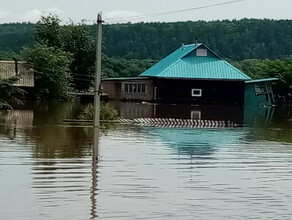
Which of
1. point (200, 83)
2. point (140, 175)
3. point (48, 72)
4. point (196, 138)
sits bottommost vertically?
point (140, 175)

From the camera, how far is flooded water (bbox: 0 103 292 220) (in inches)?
297

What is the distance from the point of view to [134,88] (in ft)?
136

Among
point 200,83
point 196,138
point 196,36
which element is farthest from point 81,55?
point 196,36

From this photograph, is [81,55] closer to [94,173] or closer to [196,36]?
[94,173]

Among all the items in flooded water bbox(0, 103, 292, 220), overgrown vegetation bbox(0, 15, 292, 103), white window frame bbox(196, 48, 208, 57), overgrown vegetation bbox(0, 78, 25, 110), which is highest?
overgrown vegetation bbox(0, 15, 292, 103)

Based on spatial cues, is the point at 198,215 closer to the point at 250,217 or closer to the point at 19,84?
the point at 250,217

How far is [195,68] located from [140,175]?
29744mm

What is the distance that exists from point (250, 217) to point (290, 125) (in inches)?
622

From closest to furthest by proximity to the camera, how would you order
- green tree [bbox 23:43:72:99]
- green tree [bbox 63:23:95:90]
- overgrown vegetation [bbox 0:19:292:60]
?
1. green tree [bbox 23:43:72:99]
2. green tree [bbox 63:23:95:90]
3. overgrown vegetation [bbox 0:19:292:60]

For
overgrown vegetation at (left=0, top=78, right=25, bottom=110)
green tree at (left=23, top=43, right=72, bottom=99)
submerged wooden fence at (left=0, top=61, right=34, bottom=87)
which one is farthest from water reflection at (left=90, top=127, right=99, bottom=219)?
green tree at (left=23, top=43, right=72, bottom=99)

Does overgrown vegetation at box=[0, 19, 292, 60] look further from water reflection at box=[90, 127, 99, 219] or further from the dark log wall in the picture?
water reflection at box=[90, 127, 99, 219]

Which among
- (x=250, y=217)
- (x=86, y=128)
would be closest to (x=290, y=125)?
(x=86, y=128)

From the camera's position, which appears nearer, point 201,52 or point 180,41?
point 201,52

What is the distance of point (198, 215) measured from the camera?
735 cm
